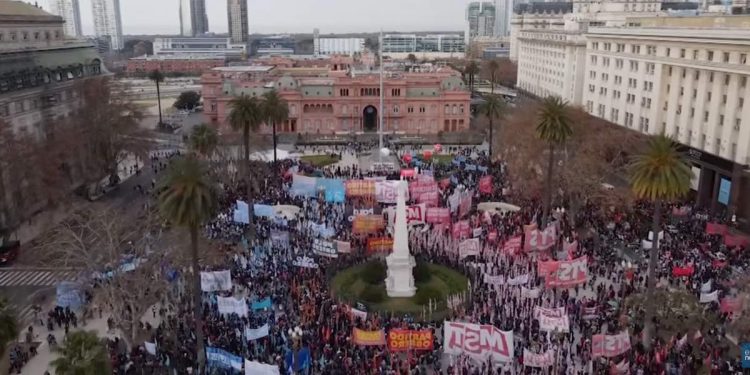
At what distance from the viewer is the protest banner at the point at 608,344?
1068 inches

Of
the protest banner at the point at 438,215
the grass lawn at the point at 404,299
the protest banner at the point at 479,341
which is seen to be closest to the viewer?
the protest banner at the point at 479,341

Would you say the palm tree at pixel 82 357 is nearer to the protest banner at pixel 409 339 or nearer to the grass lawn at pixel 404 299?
the protest banner at pixel 409 339

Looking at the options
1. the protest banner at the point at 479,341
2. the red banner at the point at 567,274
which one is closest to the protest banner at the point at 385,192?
the red banner at the point at 567,274

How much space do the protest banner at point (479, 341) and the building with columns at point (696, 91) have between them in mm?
30491

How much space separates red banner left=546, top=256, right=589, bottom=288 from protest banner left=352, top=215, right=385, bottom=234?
42.7 feet

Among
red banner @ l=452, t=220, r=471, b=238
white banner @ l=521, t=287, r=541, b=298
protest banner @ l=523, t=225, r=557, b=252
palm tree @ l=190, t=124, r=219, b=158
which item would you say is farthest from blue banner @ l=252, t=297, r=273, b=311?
palm tree @ l=190, t=124, r=219, b=158

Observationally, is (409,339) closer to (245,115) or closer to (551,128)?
(551,128)

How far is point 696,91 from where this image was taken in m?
55.3

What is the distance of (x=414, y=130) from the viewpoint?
318 ft

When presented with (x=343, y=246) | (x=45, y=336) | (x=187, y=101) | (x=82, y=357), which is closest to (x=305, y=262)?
(x=343, y=246)

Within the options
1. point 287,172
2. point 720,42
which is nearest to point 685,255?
point 720,42

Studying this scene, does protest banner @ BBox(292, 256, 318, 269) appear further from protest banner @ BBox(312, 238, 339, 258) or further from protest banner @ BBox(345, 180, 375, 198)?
protest banner @ BBox(345, 180, 375, 198)

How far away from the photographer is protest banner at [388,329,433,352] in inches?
1104

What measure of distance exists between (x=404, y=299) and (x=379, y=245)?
605 centimetres
